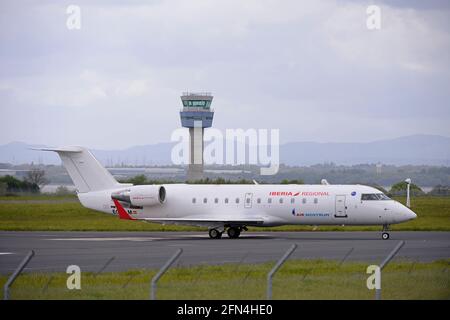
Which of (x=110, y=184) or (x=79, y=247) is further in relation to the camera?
(x=110, y=184)

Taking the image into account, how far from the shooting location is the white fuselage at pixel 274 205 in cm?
4297

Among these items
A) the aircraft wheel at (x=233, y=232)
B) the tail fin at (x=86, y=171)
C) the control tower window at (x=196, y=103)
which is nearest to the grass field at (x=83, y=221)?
the tail fin at (x=86, y=171)

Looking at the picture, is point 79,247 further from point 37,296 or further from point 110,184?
point 37,296

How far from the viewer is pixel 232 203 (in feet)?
151

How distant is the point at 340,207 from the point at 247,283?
20.9 metres

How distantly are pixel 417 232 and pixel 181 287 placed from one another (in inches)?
1109

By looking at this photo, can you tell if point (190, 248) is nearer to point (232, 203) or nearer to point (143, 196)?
point (232, 203)

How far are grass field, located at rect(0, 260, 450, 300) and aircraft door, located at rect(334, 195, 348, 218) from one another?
14960 millimetres

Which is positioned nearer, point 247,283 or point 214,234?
point 247,283

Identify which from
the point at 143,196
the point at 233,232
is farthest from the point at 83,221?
the point at 233,232

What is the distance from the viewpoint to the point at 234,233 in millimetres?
45625

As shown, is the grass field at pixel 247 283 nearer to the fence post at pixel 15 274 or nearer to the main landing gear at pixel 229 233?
the fence post at pixel 15 274

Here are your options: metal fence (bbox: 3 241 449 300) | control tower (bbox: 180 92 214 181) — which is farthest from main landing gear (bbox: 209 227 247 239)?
control tower (bbox: 180 92 214 181)
